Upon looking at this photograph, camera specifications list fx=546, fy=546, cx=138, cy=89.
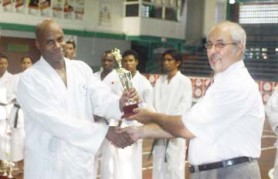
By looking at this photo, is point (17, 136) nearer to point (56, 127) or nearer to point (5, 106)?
point (5, 106)

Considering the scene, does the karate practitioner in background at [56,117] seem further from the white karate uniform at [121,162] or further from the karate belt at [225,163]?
the white karate uniform at [121,162]

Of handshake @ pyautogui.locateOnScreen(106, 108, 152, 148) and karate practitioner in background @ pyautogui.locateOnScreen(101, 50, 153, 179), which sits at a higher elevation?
handshake @ pyautogui.locateOnScreen(106, 108, 152, 148)

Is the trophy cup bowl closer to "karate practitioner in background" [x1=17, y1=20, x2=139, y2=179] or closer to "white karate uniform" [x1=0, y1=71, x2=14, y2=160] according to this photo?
"karate practitioner in background" [x1=17, y1=20, x2=139, y2=179]

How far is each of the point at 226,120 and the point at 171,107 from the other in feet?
11.7

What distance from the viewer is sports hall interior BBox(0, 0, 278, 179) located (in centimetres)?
1731

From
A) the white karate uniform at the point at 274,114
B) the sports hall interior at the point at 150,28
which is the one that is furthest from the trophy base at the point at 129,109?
the sports hall interior at the point at 150,28

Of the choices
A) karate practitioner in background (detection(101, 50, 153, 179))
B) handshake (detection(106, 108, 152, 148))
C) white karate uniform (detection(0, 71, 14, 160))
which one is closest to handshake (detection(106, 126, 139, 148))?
handshake (detection(106, 108, 152, 148))

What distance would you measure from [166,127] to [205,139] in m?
0.32

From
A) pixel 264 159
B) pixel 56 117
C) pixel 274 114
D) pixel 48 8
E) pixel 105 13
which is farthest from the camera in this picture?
pixel 105 13

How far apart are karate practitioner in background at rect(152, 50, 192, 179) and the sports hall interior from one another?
9.84 meters

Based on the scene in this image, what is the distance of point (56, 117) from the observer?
3.83 meters

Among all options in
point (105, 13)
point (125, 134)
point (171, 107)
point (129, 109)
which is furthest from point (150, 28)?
point (129, 109)

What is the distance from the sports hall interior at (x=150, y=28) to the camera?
17.3 m

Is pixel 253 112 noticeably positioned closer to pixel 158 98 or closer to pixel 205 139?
pixel 205 139
